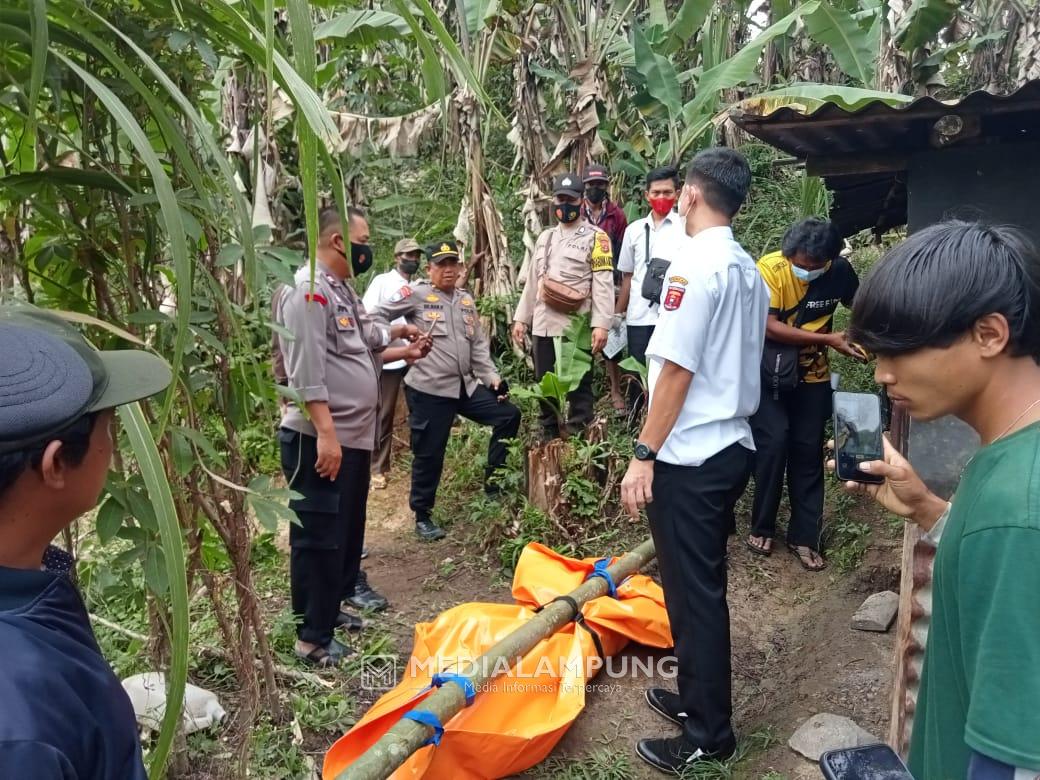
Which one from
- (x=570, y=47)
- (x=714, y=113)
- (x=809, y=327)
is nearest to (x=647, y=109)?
(x=714, y=113)

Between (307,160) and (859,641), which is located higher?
(307,160)

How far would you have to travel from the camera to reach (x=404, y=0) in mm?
1129

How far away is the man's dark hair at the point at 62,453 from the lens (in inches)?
35.2

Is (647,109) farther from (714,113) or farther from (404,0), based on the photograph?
(404,0)

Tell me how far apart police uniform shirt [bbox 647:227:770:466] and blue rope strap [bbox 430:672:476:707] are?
95 centimetres

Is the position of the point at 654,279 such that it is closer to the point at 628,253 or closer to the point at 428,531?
the point at 628,253

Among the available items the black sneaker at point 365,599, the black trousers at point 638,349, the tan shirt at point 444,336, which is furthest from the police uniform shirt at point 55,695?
the black trousers at point 638,349

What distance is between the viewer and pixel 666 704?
3.01 metres

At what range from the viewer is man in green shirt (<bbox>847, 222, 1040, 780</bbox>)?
89cm

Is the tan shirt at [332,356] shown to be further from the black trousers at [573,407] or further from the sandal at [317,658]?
the black trousers at [573,407]

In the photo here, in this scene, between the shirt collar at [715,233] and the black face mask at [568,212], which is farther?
the black face mask at [568,212]

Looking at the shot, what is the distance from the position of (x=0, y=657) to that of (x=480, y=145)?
5662mm

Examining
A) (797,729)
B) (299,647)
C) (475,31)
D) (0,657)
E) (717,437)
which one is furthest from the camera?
(475,31)

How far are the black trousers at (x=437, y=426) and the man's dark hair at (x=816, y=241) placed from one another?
80.2 inches
